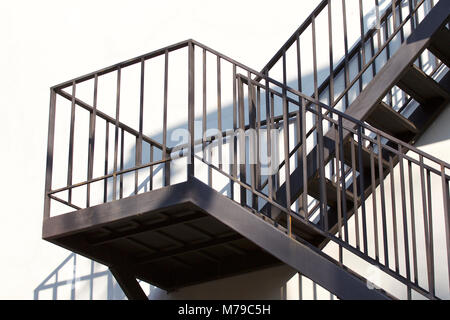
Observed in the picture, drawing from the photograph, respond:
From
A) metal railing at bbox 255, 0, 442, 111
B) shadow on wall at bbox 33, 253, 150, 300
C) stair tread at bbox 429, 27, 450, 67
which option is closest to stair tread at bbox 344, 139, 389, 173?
metal railing at bbox 255, 0, 442, 111

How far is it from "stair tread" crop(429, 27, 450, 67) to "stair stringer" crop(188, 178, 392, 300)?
2.36m

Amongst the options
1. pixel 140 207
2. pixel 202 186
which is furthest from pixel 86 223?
pixel 202 186

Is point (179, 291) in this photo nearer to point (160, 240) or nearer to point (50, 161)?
point (160, 240)

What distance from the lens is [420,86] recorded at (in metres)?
8.10

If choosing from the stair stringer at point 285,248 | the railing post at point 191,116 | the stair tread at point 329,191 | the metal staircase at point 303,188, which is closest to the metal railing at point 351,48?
the metal staircase at point 303,188

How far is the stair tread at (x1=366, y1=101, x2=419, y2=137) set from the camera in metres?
7.93

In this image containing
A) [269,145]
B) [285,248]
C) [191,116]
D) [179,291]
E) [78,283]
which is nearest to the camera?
[285,248]

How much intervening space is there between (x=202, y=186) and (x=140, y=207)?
529 millimetres

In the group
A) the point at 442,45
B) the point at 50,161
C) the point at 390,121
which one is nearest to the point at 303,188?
the point at 390,121

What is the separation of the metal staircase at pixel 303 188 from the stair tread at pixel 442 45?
0.01 meters

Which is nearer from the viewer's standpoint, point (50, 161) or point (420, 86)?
point (50, 161)

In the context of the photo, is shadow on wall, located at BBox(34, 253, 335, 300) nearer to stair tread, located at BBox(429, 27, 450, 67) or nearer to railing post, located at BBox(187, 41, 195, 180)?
railing post, located at BBox(187, 41, 195, 180)

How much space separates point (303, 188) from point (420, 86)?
176cm

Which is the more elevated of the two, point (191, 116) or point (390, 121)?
point (390, 121)
